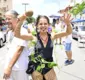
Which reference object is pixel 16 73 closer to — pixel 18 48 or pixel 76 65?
pixel 18 48

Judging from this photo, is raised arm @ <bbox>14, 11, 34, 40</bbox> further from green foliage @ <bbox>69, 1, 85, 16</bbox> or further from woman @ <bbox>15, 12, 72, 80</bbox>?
green foliage @ <bbox>69, 1, 85, 16</bbox>

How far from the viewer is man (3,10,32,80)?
3807 millimetres

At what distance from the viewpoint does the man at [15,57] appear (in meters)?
3.81

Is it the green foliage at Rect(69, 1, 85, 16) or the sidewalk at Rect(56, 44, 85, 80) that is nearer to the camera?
the green foliage at Rect(69, 1, 85, 16)

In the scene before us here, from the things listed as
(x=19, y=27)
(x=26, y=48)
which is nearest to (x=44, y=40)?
(x=26, y=48)

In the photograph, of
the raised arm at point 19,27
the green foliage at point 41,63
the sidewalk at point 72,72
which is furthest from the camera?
the sidewalk at point 72,72

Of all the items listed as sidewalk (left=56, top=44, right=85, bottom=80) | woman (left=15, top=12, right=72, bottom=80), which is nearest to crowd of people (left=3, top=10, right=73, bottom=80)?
woman (left=15, top=12, right=72, bottom=80)

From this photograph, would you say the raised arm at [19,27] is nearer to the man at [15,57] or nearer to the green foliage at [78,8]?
the man at [15,57]

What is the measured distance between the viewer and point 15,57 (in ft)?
12.5

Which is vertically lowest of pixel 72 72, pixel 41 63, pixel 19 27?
pixel 72 72

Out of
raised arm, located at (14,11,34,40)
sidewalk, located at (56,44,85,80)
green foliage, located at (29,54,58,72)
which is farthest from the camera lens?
sidewalk, located at (56,44,85,80)

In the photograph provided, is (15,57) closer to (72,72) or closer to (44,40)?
(44,40)

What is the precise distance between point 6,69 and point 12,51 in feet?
0.80

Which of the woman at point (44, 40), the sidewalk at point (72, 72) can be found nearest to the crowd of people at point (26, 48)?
the woman at point (44, 40)
